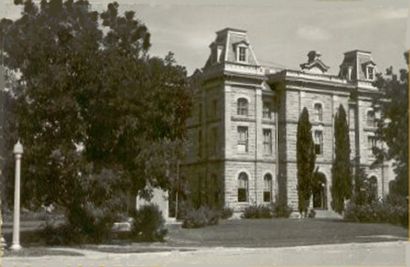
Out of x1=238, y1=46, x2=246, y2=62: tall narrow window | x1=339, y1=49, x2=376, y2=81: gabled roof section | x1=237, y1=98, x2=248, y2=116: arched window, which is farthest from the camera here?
x1=237, y1=98, x2=248, y2=116: arched window

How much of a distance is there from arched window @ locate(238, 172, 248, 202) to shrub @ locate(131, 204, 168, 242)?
120 cm

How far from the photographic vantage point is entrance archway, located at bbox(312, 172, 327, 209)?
30.4 feet

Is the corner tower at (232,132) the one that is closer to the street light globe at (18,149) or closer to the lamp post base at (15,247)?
the street light globe at (18,149)

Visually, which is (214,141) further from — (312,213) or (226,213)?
(312,213)

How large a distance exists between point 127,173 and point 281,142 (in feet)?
7.56

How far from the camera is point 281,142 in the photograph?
9.34 meters

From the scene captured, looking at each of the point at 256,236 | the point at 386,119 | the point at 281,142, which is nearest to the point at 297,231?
the point at 256,236

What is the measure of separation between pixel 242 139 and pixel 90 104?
2232 millimetres

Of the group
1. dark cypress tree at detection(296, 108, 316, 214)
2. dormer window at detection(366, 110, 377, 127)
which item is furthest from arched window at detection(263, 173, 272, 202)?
dormer window at detection(366, 110, 377, 127)

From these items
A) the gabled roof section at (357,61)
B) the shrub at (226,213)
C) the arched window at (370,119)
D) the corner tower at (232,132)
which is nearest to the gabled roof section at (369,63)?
the gabled roof section at (357,61)

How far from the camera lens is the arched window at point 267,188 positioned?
9.23m

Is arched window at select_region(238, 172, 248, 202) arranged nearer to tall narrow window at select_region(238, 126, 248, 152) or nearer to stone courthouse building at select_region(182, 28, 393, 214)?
stone courthouse building at select_region(182, 28, 393, 214)

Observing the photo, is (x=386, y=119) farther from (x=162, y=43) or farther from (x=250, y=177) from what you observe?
(x=162, y=43)

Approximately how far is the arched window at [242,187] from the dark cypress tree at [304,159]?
Result: 31.2 inches
